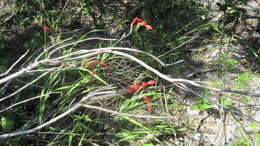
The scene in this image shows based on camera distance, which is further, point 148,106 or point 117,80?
point 117,80

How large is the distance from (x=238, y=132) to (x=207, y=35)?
109 centimetres

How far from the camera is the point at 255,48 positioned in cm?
248

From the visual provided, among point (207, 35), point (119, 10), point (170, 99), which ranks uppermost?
point (119, 10)

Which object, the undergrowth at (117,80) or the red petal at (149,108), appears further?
the red petal at (149,108)

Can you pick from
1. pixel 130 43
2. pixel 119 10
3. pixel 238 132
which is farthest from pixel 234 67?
pixel 119 10

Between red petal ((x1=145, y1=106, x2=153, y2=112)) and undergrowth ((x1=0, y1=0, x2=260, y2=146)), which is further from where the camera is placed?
red petal ((x1=145, y1=106, x2=153, y2=112))

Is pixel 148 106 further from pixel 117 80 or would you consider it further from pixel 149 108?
pixel 117 80

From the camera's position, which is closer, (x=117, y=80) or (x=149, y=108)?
(x=149, y=108)

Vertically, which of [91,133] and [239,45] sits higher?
[239,45]

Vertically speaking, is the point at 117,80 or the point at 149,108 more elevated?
the point at 117,80

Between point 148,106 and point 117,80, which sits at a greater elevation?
point 117,80

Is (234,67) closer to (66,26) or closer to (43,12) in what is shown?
(66,26)

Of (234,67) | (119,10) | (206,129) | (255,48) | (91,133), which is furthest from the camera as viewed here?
(119,10)

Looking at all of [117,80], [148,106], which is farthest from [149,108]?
[117,80]
